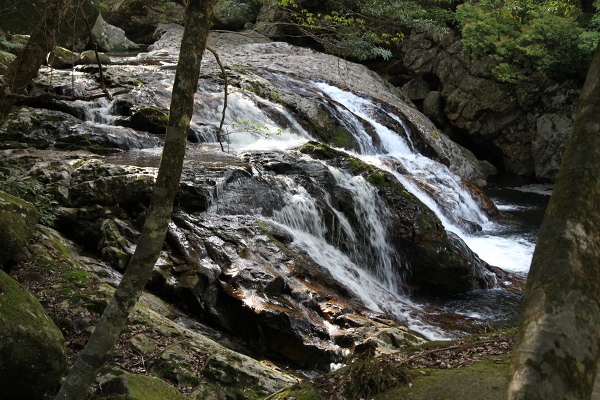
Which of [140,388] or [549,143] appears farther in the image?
[549,143]

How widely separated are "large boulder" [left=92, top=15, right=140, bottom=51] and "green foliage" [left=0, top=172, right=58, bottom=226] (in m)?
15.9

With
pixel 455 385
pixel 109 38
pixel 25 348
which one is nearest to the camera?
pixel 25 348

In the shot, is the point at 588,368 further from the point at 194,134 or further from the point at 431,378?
the point at 194,134

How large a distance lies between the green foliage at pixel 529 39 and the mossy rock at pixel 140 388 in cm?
1743

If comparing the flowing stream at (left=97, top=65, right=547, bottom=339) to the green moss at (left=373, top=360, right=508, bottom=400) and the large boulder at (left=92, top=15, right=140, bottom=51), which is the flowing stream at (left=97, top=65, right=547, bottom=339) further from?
the large boulder at (left=92, top=15, right=140, bottom=51)

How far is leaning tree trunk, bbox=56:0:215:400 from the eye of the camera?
2.71m

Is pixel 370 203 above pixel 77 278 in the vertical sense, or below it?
above

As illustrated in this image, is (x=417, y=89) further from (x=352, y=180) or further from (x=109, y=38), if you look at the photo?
(x=109, y=38)

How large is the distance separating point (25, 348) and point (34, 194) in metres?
4.06

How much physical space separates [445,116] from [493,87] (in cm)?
243

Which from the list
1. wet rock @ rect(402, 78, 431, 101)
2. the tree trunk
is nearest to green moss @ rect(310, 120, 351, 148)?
the tree trunk

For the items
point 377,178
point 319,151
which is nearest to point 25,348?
point 377,178

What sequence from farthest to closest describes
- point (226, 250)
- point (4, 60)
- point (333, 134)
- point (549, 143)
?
point (549, 143) < point (333, 134) < point (4, 60) < point (226, 250)

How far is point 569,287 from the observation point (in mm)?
1648
